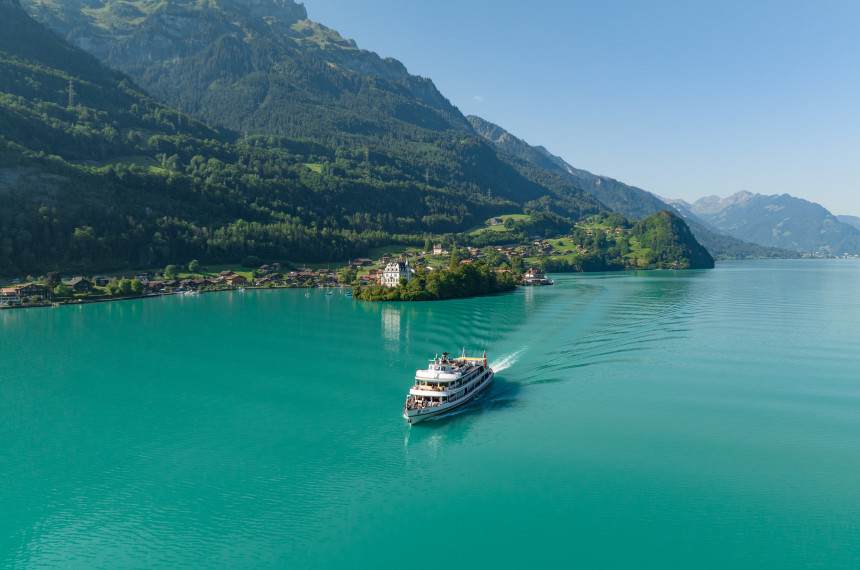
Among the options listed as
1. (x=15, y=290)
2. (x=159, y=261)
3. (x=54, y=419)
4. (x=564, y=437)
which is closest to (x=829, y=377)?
(x=564, y=437)

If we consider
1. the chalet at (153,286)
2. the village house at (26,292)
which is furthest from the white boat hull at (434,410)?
the chalet at (153,286)

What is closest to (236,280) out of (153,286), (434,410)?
(153,286)

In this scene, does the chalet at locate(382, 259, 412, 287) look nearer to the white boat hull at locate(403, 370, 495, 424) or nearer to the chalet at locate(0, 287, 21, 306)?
the chalet at locate(0, 287, 21, 306)

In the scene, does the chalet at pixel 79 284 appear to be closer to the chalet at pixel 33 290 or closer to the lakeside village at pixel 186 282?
the lakeside village at pixel 186 282

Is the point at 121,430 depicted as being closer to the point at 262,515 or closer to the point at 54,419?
the point at 54,419

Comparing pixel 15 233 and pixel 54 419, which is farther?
pixel 15 233

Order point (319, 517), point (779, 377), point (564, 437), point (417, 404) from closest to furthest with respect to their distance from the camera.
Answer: point (319, 517), point (564, 437), point (417, 404), point (779, 377)
